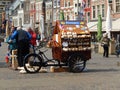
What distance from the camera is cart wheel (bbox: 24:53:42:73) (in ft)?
57.8

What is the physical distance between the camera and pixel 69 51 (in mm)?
18000

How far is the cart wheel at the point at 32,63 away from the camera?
693 inches

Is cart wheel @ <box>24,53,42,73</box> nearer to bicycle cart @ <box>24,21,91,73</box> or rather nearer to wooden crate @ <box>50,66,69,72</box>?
bicycle cart @ <box>24,21,91,73</box>

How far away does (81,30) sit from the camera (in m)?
18.3

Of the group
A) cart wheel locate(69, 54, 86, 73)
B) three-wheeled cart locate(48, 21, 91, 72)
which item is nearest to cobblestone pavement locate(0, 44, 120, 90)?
cart wheel locate(69, 54, 86, 73)

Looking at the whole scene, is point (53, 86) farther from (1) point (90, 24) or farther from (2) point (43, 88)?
(1) point (90, 24)

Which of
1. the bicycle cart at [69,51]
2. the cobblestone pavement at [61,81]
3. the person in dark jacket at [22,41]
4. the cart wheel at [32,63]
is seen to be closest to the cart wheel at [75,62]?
the bicycle cart at [69,51]

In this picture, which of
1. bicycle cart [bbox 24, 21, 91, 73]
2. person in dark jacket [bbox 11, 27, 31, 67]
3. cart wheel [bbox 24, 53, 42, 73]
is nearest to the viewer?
cart wheel [bbox 24, 53, 42, 73]

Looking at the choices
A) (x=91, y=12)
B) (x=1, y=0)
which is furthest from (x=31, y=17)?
(x=91, y=12)

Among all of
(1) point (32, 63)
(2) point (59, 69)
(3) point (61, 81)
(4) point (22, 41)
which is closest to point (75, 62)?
(2) point (59, 69)

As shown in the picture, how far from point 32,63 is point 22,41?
144 cm

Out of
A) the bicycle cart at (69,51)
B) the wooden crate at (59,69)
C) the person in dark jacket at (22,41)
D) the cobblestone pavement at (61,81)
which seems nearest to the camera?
the cobblestone pavement at (61,81)

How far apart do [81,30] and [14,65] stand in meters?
3.21

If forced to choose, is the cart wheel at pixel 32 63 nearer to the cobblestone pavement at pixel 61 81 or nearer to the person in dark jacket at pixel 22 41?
the cobblestone pavement at pixel 61 81
